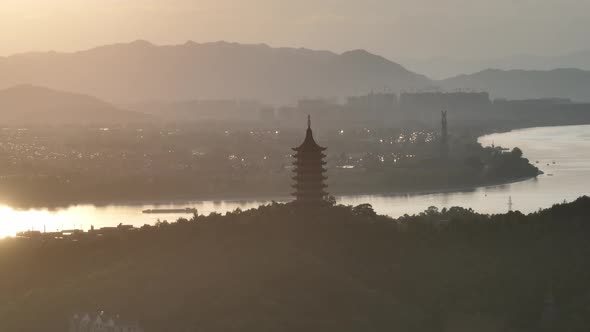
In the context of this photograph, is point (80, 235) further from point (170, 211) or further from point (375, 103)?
point (375, 103)

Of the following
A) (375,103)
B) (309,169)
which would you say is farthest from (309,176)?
(375,103)

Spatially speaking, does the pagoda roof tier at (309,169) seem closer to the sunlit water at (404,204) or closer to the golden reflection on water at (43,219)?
the sunlit water at (404,204)

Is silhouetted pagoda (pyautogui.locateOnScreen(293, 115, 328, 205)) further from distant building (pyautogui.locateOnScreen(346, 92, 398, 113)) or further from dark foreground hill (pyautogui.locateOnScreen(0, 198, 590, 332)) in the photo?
distant building (pyautogui.locateOnScreen(346, 92, 398, 113))

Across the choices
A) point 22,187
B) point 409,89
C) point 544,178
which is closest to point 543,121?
point 409,89

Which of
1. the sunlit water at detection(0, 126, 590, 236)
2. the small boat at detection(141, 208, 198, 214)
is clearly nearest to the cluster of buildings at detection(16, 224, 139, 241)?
the sunlit water at detection(0, 126, 590, 236)

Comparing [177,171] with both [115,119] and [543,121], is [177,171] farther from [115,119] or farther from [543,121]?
[543,121]

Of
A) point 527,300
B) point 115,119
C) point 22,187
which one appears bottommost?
point 527,300
